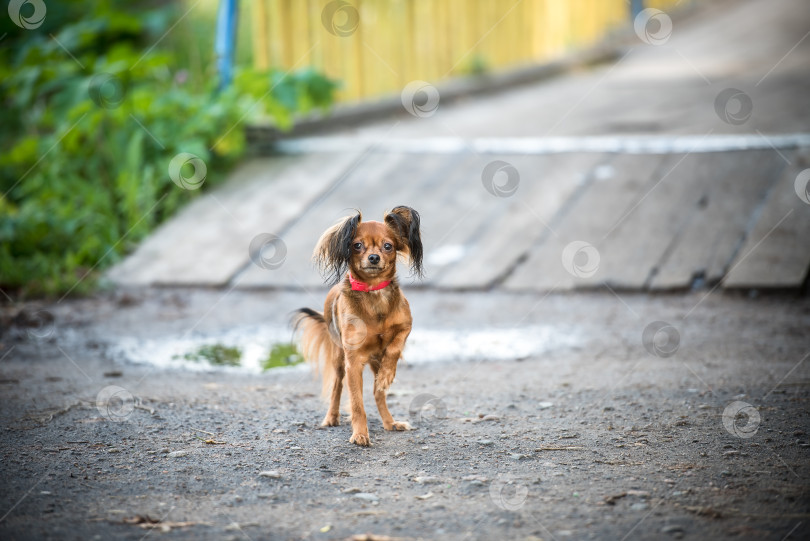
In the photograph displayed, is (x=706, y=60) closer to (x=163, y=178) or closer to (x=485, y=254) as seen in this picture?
(x=485, y=254)

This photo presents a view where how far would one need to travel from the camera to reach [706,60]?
1185cm

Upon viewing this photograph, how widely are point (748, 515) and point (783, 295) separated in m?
3.67

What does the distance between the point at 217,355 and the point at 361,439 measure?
2188 mm

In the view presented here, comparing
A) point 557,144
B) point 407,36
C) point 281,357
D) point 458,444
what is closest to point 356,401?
point 458,444

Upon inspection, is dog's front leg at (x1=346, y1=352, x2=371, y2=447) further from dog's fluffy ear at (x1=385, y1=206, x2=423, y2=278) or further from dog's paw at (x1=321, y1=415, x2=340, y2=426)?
dog's fluffy ear at (x1=385, y1=206, x2=423, y2=278)

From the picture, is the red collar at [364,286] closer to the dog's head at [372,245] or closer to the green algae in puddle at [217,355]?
the dog's head at [372,245]

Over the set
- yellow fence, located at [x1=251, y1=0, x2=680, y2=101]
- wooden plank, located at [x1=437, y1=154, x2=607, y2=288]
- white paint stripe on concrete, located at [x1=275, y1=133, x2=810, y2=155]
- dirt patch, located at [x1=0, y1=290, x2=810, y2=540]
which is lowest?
dirt patch, located at [x1=0, y1=290, x2=810, y2=540]

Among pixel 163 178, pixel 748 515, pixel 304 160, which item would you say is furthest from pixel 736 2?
pixel 748 515

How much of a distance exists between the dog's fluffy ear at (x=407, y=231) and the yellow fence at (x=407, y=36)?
18.8 ft

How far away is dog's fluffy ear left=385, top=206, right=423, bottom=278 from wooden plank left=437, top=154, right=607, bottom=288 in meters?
3.02

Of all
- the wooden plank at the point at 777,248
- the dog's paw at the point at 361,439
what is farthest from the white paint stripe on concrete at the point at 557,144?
the dog's paw at the point at 361,439

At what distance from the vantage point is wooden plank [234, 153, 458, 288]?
7.00 metres

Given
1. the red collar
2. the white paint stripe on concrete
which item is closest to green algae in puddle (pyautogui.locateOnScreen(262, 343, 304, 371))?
the red collar

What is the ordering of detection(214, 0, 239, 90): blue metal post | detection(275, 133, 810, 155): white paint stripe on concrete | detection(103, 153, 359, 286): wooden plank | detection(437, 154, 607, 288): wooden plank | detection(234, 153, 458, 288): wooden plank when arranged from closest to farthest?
detection(437, 154, 607, 288): wooden plank
detection(234, 153, 458, 288): wooden plank
detection(103, 153, 359, 286): wooden plank
detection(275, 133, 810, 155): white paint stripe on concrete
detection(214, 0, 239, 90): blue metal post
